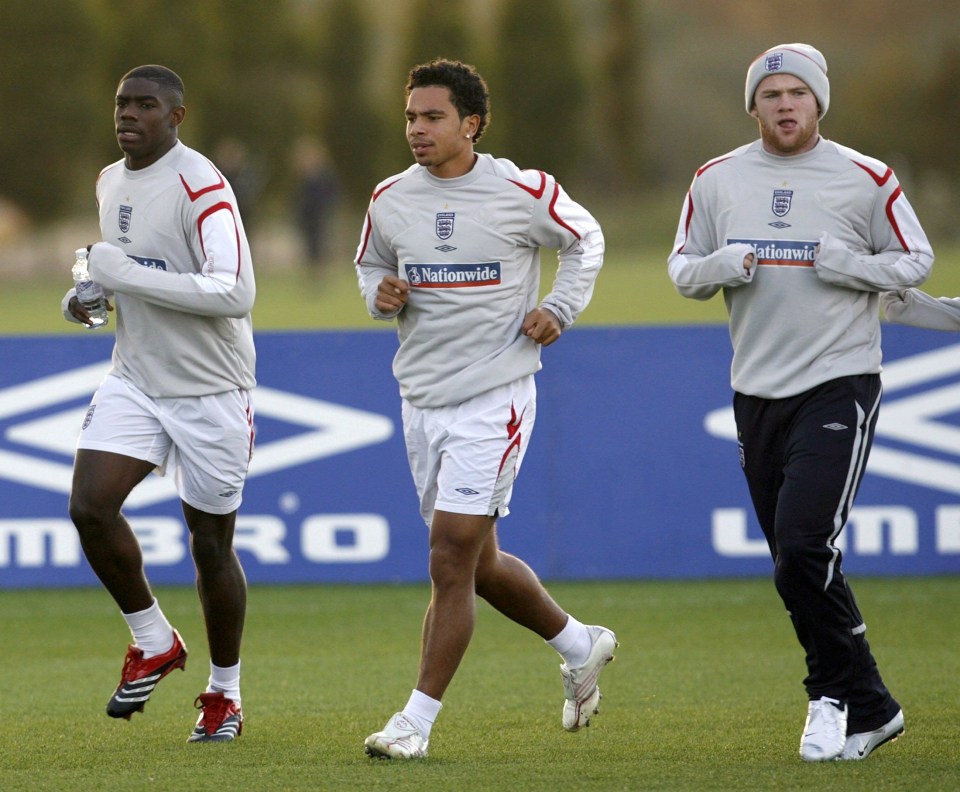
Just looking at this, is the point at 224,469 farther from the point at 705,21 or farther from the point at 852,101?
the point at 705,21

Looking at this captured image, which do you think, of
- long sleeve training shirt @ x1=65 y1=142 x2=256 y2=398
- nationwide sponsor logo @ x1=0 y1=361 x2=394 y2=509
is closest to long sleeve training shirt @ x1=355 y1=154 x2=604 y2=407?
long sleeve training shirt @ x1=65 y1=142 x2=256 y2=398

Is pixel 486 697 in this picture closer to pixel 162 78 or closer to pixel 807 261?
pixel 807 261

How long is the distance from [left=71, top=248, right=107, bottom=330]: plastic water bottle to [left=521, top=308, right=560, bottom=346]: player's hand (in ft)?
4.44

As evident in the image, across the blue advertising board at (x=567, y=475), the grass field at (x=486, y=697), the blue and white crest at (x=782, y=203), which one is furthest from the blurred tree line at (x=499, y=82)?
the blue and white crest at (x=782, y=203)

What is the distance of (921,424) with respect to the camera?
28.0 ft

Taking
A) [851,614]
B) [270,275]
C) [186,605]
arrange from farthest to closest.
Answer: [270,275] → [186,605] → [851,614]

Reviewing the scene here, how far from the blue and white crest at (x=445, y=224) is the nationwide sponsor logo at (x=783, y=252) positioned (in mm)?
875

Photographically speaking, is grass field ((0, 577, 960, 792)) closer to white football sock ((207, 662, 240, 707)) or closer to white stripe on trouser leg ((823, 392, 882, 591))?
white football sock ((207, 662, 240, 707))

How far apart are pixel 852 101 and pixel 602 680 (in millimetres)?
73846

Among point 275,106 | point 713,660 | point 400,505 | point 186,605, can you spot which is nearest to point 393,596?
point 400,505

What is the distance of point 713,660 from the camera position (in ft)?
22.4

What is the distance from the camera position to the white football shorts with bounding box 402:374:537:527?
4.99 m

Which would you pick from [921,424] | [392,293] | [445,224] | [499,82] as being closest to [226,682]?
[392,293]

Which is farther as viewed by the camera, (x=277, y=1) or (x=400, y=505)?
(x=277, y=1)
